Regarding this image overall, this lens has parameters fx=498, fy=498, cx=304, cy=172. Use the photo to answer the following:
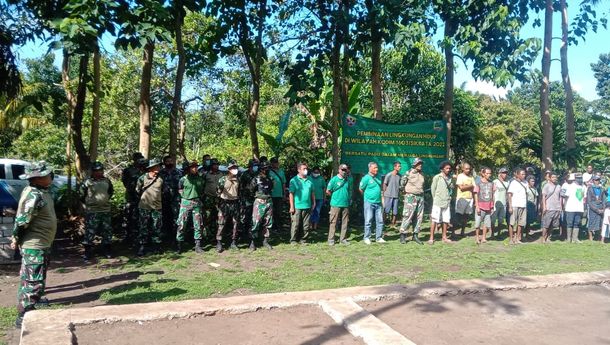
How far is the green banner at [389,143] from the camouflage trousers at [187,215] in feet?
11.6

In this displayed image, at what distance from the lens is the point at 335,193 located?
9.40 metres

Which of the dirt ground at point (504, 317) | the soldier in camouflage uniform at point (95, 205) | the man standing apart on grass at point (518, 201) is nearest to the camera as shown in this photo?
the dirt ground at point (504, 317)

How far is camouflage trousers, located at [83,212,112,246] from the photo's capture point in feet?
25.8

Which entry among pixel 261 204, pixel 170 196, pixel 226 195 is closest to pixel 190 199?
Answer: pixel 226 195

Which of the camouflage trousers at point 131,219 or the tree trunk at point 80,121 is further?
the tree trunk at point 80,121

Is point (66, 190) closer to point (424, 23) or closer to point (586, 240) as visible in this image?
point (424, 23)

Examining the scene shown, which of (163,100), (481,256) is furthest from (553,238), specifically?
(163,100)

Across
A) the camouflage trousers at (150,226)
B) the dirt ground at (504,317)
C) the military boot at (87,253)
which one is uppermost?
the camouflage trousers at (150,226)

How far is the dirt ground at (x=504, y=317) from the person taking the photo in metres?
4.39

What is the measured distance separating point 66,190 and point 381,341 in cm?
813

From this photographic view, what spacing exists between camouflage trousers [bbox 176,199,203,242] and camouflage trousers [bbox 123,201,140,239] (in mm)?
794

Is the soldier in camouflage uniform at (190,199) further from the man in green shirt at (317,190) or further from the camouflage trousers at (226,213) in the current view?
the man in green shirt at (317,190)

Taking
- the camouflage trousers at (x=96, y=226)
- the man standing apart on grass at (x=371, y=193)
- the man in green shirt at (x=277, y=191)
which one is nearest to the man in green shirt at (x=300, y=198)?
the man standing apart on grass at (x=371, y=193)

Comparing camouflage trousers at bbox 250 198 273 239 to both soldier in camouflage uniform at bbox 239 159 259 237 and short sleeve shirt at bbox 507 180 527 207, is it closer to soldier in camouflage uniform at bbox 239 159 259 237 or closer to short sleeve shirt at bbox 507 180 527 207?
soldier in camouflage uniform at bbox 239 159 259 237
